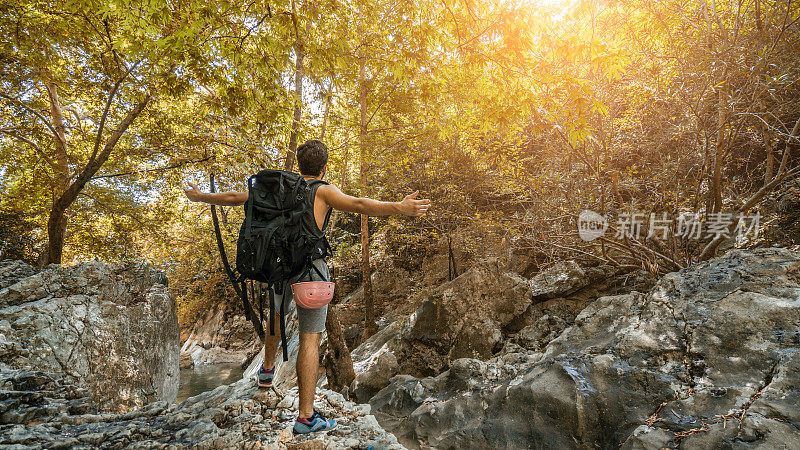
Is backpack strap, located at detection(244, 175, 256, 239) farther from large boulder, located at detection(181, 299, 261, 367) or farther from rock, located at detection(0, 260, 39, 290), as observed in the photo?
large boulder, located at detection(181, 299, 261, 367)

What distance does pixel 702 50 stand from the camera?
5.93m

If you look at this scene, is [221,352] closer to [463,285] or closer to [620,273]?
[463,285]

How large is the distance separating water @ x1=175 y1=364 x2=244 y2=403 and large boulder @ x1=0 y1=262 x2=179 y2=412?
7628mm

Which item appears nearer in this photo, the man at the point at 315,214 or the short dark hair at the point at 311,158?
the man at the point at 315,214

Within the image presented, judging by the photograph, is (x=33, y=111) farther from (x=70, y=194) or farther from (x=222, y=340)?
(x=222, y=340)

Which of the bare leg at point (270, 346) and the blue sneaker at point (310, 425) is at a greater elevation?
the bare leg at point (270, 346)

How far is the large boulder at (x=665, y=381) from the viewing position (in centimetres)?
264

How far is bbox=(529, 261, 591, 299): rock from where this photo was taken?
754 centimetres

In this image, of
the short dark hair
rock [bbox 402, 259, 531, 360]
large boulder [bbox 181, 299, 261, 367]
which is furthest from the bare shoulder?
large boulder [bbox 181, 299, 261, 367]

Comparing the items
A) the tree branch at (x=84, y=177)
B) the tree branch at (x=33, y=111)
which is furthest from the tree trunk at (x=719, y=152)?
the tree branch at (x=33, y=111)

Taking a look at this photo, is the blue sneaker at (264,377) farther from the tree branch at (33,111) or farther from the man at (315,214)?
the tree branch at (33,111)

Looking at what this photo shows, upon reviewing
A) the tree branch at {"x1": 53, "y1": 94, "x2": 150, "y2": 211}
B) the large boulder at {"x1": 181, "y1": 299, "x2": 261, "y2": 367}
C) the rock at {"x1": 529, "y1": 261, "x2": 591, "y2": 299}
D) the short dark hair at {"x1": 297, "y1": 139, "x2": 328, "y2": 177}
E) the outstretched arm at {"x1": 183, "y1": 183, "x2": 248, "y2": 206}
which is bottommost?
the large boulder at {"x1": 181, "y1": 299, "x2": 261, "y2": 367}

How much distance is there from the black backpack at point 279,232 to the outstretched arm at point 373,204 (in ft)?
0.44

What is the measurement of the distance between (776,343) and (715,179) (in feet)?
12.8
